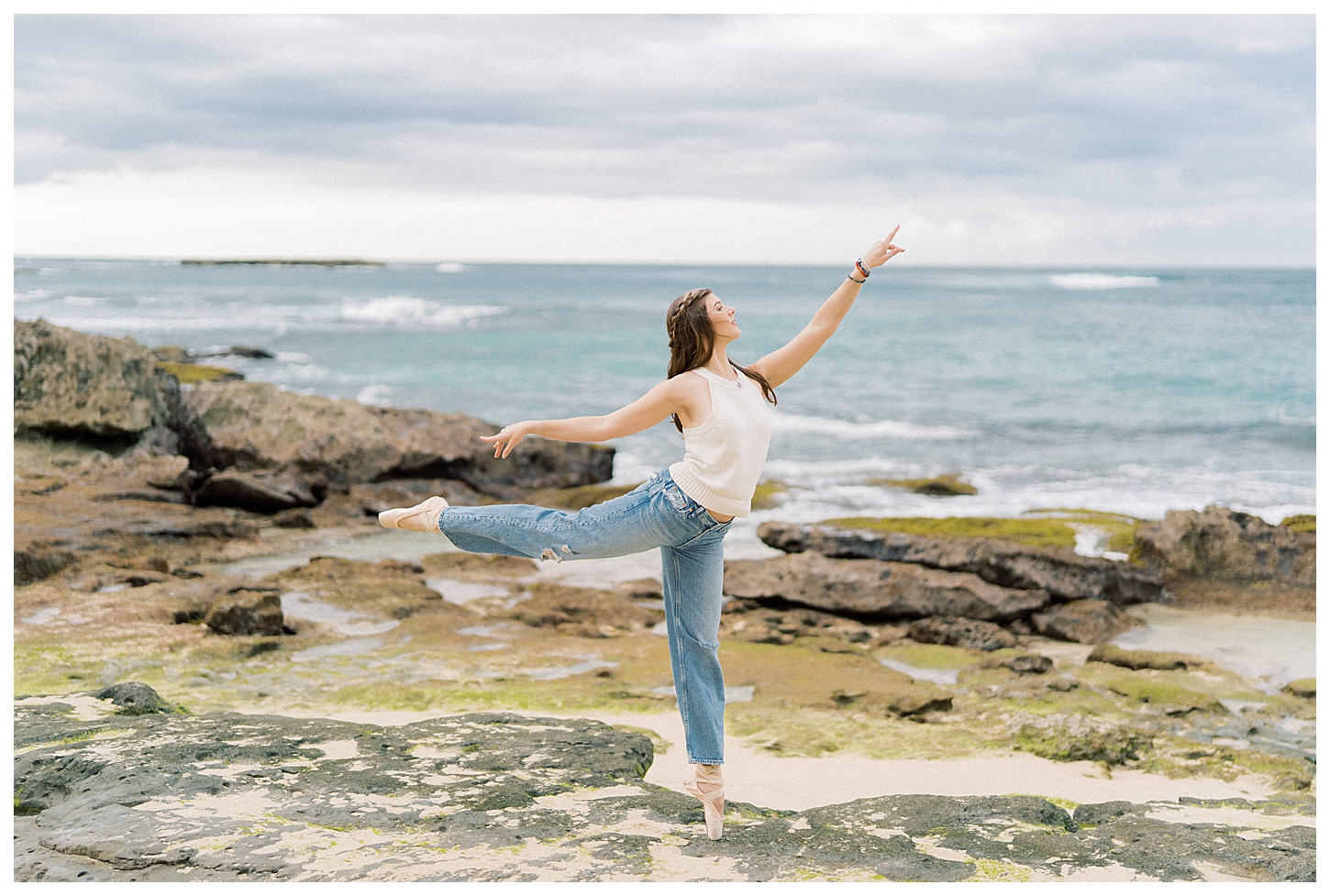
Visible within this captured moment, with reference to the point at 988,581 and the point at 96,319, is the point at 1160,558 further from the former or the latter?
the point at 96,319

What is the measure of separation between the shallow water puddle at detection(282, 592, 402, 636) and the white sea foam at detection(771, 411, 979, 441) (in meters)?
15.7

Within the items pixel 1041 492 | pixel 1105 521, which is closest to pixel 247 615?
pixel 1105 521

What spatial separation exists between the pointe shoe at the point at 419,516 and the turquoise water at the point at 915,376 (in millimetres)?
11242

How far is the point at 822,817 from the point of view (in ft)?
14.8

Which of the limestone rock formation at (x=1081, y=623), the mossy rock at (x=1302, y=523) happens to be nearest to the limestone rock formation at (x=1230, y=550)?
the mossy rock at (x=1302, y=523)

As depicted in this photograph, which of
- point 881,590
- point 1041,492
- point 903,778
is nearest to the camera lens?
point 903,778

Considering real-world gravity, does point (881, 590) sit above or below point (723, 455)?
below

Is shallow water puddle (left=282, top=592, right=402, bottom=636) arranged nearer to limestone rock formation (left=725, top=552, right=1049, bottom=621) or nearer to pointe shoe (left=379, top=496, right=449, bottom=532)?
limestone rock formation (left=725, top=552, right=1049, bottom=621)

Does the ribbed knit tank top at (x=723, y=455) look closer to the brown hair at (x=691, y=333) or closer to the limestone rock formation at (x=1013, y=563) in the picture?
the brown hair at (x=691, y=333)

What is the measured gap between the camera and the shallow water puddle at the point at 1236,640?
8.85 metres

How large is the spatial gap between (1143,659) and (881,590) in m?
2.29

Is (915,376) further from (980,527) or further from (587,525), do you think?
(587,525)

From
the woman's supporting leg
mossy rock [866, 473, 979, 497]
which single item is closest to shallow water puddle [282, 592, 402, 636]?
the woman's supporting leg

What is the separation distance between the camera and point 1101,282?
104 meters
